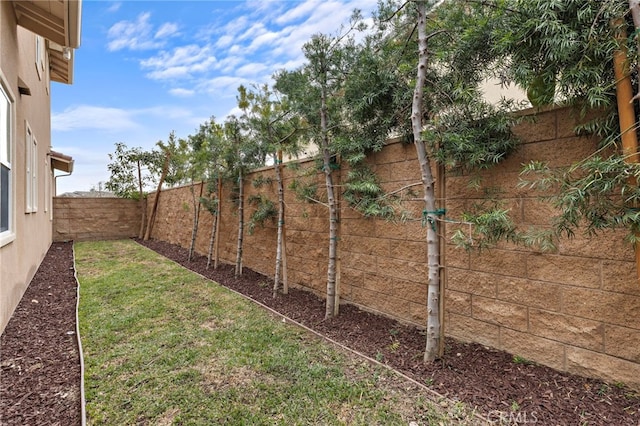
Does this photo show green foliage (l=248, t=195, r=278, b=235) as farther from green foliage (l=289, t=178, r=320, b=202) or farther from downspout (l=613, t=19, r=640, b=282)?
Answer: downspout (l=613, t=19, r=640, b=282)

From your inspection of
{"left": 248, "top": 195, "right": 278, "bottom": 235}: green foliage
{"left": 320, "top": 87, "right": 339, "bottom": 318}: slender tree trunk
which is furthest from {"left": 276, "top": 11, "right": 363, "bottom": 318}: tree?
{"left": 248, "top": 195, "right": 278, "bottom": 235}: green foliage

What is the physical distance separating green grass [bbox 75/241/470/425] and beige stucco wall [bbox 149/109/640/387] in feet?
3.14

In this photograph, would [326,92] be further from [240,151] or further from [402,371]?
[402,371]

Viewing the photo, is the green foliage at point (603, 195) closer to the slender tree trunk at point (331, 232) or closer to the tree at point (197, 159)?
the slender tree trunk at point (331, 232)

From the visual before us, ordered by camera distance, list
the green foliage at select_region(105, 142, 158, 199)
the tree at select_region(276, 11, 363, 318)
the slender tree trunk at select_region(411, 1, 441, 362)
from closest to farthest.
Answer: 1. the slender tree trunk at select_region(411, 1, 441, 362)
2. the tree at select_region(276, 11, 363, 318)
3. the green foliage at select_region(105, 142, 158, 199)

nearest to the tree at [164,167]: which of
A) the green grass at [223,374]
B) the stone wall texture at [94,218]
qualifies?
the stone wall texture at [94,218]

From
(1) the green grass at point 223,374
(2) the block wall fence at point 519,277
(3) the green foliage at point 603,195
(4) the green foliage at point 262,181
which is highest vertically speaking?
(4) the green foliage at point 262,181

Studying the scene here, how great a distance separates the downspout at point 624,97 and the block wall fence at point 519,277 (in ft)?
1.43

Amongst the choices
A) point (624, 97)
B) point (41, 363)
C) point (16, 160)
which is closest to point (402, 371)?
point (624, 97)

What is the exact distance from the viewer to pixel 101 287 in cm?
543

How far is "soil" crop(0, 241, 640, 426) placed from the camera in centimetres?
208

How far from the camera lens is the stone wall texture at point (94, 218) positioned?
12.4m

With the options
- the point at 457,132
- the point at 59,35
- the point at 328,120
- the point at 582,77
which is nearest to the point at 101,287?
the point at 59,35

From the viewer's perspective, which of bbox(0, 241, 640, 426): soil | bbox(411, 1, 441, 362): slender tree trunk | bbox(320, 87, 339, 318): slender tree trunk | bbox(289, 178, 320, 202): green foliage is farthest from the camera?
bbox(289, 178, 320, 202): green foliage
